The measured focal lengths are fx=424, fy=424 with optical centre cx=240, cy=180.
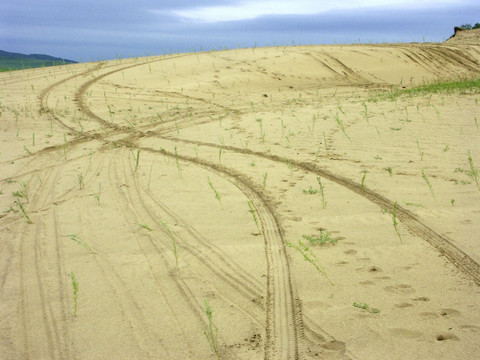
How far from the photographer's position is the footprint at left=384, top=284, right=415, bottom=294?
2783 millimetres

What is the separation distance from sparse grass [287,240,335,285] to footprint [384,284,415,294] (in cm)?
37

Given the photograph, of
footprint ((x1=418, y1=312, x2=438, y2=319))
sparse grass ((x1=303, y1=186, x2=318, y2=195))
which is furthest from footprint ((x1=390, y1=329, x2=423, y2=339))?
sparse grass ((x1=303, y1=186, x2=318, y2=195))

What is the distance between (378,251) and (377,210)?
0.81 metres

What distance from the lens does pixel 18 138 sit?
732 cm

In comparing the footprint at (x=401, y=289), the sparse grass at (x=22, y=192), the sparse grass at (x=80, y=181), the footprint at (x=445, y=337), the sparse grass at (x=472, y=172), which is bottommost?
the footprint at (x=445, y=337)

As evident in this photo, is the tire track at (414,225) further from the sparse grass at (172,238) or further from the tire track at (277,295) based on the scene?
the sparse grass at (172,238)

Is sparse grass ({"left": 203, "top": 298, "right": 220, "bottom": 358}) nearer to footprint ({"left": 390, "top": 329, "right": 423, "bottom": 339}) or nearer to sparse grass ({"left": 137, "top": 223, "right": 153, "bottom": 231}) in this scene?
footprint ({"left": 390, "top": 329, "right": 423, "bottom": 339})

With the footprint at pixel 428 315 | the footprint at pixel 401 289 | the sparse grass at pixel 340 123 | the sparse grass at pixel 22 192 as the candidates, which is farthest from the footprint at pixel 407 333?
the sparse grass at pixel 340 123

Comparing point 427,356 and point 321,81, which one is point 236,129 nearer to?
point 427,356

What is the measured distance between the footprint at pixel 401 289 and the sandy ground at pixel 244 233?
0.01m

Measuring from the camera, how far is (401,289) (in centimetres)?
281

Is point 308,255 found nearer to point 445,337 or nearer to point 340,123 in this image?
point 445,337

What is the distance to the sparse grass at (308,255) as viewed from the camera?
307 centimetres

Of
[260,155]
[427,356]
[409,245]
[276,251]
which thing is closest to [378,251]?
[409,245]
